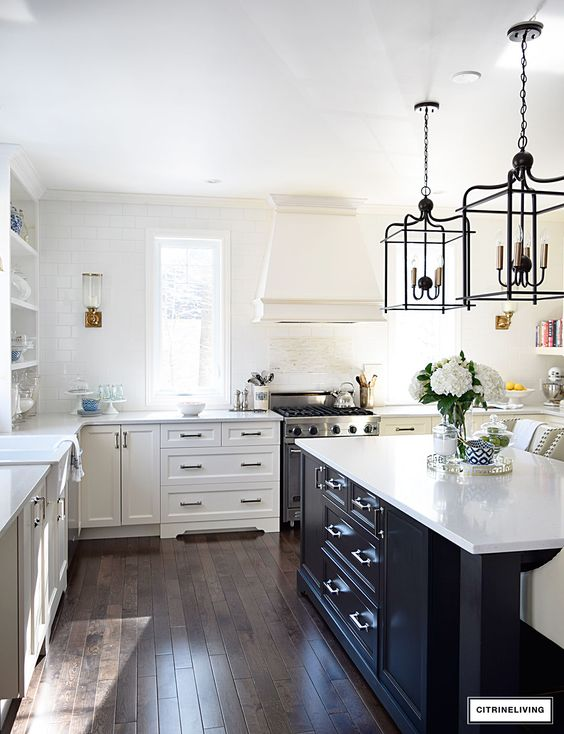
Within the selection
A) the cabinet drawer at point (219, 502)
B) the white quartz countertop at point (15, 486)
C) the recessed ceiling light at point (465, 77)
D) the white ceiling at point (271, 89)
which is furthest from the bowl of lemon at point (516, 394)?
the white quartz countertop at point (15, 486)

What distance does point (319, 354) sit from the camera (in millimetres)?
6047

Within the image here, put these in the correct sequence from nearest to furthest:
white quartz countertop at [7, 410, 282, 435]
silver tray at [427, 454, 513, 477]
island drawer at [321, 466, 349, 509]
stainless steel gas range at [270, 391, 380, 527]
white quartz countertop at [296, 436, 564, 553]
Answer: white quartz countertop at [296, 436, 564, 553] < silver tray at [427, 454, 513, 477] < island drawer at [321, 466, 349, 509] < white quartz countertop at [7, 410, 282, 435] < stainless steel gas range at [270, 391, 380, 527]

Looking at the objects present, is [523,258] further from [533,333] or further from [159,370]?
[533,333]

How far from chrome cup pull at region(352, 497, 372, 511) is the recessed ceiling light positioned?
2006 mm

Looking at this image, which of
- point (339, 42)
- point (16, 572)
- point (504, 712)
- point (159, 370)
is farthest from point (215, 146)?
point (504, 712)

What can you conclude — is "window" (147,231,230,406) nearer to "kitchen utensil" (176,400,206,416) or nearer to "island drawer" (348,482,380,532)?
"kitchen utensil" (176,400,206,416)

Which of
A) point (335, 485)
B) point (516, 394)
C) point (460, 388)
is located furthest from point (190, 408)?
point (516, 394)

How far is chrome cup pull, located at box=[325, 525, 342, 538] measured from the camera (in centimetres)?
327

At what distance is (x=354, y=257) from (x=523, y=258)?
130 inches

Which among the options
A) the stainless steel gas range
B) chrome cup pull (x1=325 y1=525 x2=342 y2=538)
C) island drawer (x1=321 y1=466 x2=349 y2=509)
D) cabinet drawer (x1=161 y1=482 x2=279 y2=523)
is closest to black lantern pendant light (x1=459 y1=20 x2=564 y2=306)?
island drawer (x1=321 y1=466 x2=349 y2=509)

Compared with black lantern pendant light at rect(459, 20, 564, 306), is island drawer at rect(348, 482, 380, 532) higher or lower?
lower

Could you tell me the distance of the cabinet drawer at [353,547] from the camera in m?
2.80

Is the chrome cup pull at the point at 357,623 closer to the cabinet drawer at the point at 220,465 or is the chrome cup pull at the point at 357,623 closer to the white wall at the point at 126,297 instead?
the cabinet drawer at the point at 220,465

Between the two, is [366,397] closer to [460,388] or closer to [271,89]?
[460,388]
